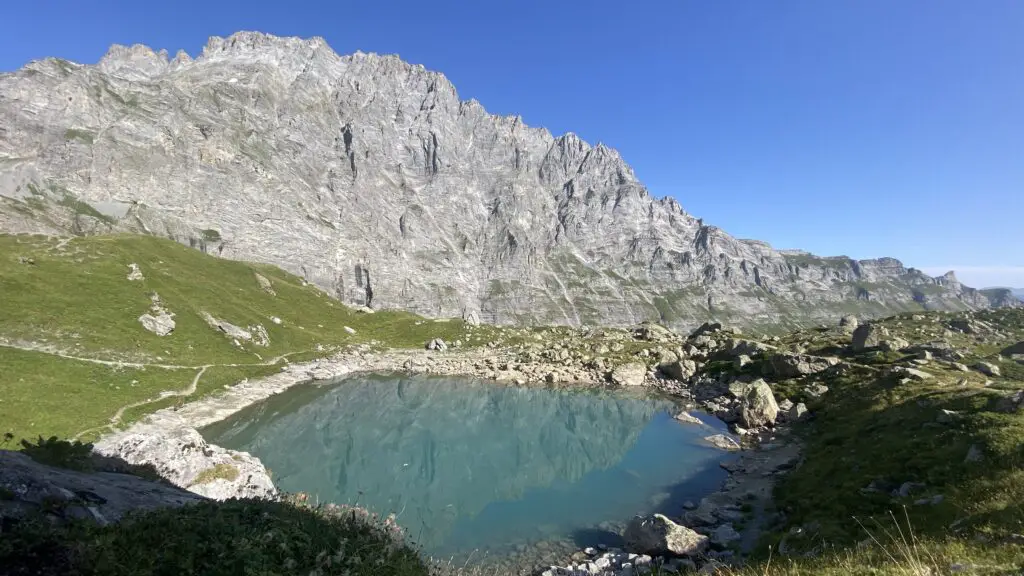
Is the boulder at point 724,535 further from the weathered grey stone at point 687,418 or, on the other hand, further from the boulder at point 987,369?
the boulder at point 987,369

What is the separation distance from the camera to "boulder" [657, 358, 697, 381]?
276 feet

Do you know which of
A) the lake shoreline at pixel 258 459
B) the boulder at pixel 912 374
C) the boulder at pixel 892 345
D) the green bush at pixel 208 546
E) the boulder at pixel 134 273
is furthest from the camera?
the boulder at pixel 134 273

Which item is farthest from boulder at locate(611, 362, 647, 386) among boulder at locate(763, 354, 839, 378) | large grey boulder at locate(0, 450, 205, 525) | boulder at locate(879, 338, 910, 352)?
large grey boulder at locate(0, 450, 205, 525)

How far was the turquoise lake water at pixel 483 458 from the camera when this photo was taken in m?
31.8

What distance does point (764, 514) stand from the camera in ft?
94.5

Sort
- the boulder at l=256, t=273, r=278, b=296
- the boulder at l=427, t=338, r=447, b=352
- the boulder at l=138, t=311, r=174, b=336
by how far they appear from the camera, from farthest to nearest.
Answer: the boulder at l=256, t=273, r=278, b=296 < the boulder at l=427, t=338, r=447, b=352 < the boulder at l=138, t=311, r=174, b=336

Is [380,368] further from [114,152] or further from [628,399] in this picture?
[114,152]

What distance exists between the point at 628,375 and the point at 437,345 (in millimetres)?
55412

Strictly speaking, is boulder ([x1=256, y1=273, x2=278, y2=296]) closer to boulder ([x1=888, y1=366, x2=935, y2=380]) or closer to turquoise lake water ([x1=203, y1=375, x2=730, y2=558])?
turquoise lake water ([x1=203, y1=375, x2=730, y2=558])

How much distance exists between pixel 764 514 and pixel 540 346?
9037 cm

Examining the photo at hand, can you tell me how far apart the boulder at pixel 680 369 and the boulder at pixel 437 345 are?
58.0 metres

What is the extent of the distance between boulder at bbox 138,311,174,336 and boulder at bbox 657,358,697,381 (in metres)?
89.9

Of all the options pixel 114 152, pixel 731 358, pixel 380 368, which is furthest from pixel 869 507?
pixel 114 152

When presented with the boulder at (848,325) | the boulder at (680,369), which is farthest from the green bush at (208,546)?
the boulder at (848,325)
